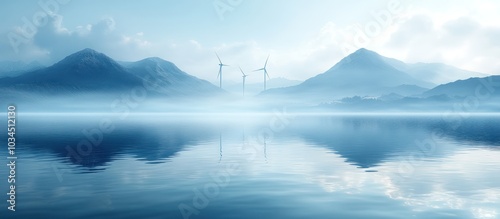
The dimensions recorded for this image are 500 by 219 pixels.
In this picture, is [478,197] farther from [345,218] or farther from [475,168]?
[475,168]

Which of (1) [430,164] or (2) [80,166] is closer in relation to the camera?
(2) [80,166]

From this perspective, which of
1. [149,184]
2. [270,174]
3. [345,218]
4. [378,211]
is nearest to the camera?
[345,218]

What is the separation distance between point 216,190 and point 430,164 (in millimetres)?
27594

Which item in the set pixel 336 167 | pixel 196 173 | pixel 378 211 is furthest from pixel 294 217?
pixel 336 167

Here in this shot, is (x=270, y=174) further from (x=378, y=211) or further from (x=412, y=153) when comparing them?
(x=412, y=153)

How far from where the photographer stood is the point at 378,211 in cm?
2466

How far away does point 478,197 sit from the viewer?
28.8m

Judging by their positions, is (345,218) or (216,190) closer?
(345,218)

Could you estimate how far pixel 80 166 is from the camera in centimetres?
4366

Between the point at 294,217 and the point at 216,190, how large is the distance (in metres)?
8.95

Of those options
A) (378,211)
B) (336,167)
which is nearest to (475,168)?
(336,167)

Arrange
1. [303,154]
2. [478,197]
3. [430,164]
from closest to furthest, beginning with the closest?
[478,197] < [430,164] < [303,154]

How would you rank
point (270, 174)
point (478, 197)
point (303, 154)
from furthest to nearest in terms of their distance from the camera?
point (303, 154) < point (270, 174) < point (478, 197)

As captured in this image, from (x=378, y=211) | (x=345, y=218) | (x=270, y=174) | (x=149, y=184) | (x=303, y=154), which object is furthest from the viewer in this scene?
(x=303, y=154)
